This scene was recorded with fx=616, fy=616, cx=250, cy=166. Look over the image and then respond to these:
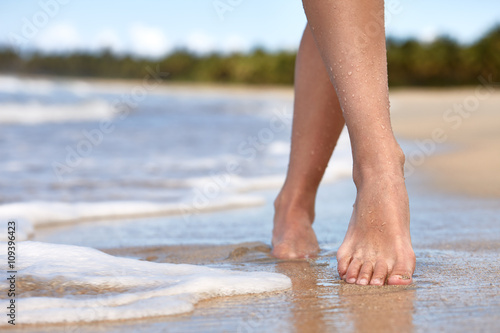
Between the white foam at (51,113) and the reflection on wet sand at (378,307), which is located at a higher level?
the white foam at (51,113)

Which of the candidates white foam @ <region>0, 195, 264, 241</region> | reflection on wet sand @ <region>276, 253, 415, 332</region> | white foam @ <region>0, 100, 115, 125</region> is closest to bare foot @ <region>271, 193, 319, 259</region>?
reflection on wet sand @ <region>276, 253, 415, 332</region>

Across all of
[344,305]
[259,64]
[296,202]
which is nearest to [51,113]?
[296,202]

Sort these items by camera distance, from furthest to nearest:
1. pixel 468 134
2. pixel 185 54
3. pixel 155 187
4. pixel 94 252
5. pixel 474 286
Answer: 1. pixel 185 54
2. pixel 468 134
3. pixel 155 187
4. pixel 94 252
5. pixel 474 286

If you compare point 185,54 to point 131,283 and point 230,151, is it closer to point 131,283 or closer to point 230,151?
point 230,151

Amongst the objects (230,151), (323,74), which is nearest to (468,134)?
(230,151)

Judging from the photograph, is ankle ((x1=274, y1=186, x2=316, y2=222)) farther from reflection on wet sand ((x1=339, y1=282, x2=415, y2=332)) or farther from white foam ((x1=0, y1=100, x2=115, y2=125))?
white foam ((x1=0, y1=100, x2=115, y2=125))

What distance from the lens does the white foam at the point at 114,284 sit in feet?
2.84

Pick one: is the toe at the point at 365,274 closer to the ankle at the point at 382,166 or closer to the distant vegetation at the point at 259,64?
the ankle at the point at 382,166

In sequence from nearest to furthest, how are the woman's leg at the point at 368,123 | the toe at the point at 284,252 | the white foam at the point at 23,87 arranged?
the woman's leg at the point at 368,123, the toe at the point at 284,252, the white foam at the point at 23,87

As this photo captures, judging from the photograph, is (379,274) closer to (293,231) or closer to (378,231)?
(378,231)

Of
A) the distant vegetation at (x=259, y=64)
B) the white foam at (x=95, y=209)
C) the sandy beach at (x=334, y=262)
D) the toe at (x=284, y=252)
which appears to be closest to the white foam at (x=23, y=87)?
the distant vegetation at (x=259, y=64)

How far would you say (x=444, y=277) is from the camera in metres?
1.08

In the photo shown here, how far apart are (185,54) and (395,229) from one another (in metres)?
35.2

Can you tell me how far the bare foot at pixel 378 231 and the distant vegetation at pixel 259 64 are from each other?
22661 mm
